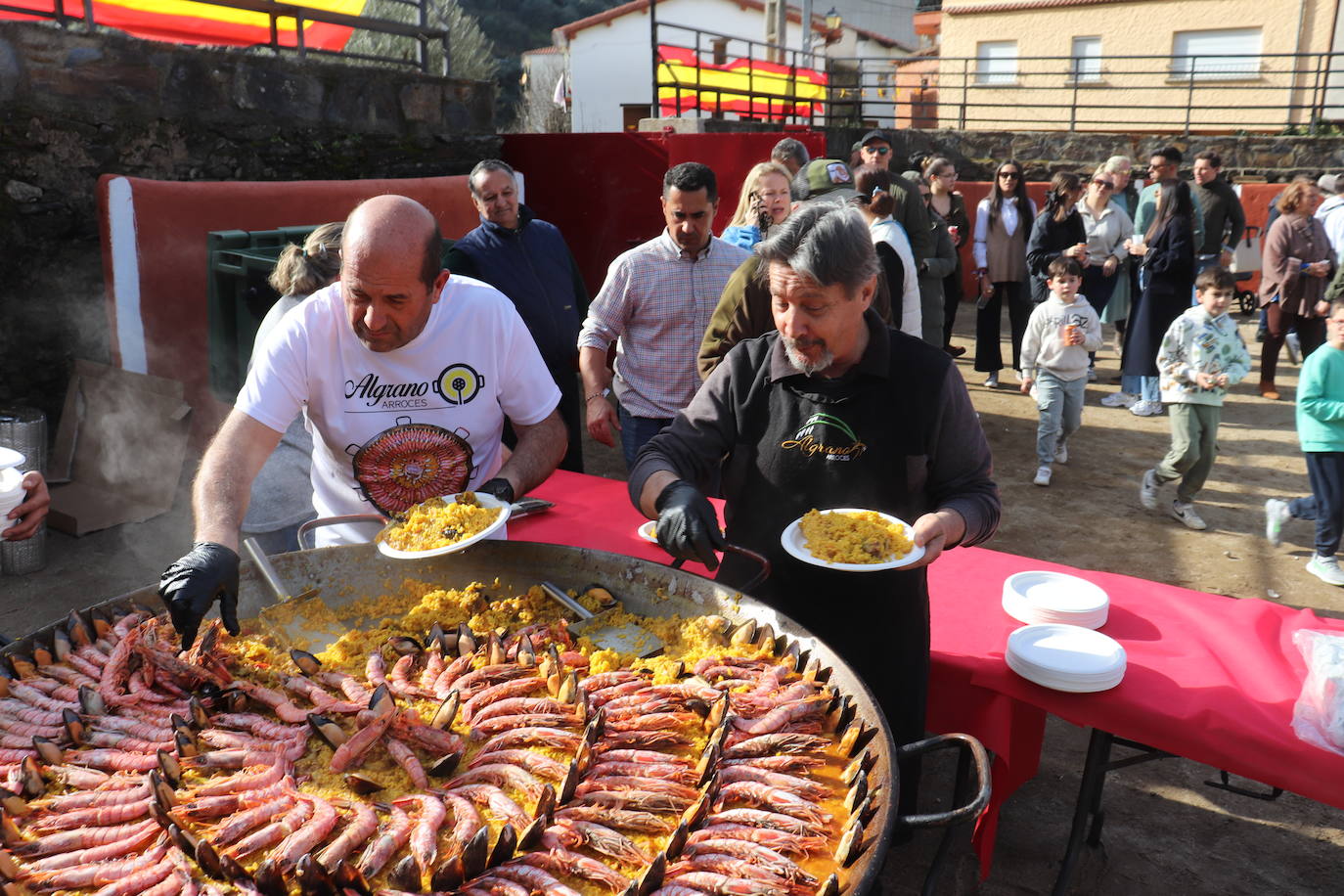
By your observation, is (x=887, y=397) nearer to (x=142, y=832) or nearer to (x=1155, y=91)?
(x=142, y=832)

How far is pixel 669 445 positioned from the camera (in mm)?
2736

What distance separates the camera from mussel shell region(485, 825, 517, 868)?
164 cm

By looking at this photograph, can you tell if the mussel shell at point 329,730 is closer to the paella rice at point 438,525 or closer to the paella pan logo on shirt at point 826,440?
the paella rice at point 438,525

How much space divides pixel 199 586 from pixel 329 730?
0.46m

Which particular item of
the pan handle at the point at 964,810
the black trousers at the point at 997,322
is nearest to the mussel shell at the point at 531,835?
the pan handle at the point at 964,810

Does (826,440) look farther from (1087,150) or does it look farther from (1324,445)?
(1087,150)

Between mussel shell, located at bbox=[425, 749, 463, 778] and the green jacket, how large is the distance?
5.25 metres

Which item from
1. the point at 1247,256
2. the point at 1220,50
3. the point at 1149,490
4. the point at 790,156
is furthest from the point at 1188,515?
the point at 1220,50

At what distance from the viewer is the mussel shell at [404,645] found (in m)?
2.42

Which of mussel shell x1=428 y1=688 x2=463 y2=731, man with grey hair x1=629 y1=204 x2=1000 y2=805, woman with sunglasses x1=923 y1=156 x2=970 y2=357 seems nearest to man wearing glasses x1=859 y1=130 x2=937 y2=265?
woman with sunglasses x1=923 y1=156 x2=970 y2=357


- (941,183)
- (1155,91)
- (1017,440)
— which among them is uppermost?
(1155,91)

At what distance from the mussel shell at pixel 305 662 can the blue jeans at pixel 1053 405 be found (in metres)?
6.42

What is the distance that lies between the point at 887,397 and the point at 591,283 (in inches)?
320

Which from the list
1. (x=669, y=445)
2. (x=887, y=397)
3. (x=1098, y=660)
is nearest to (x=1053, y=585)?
(x=1098, y=660)
